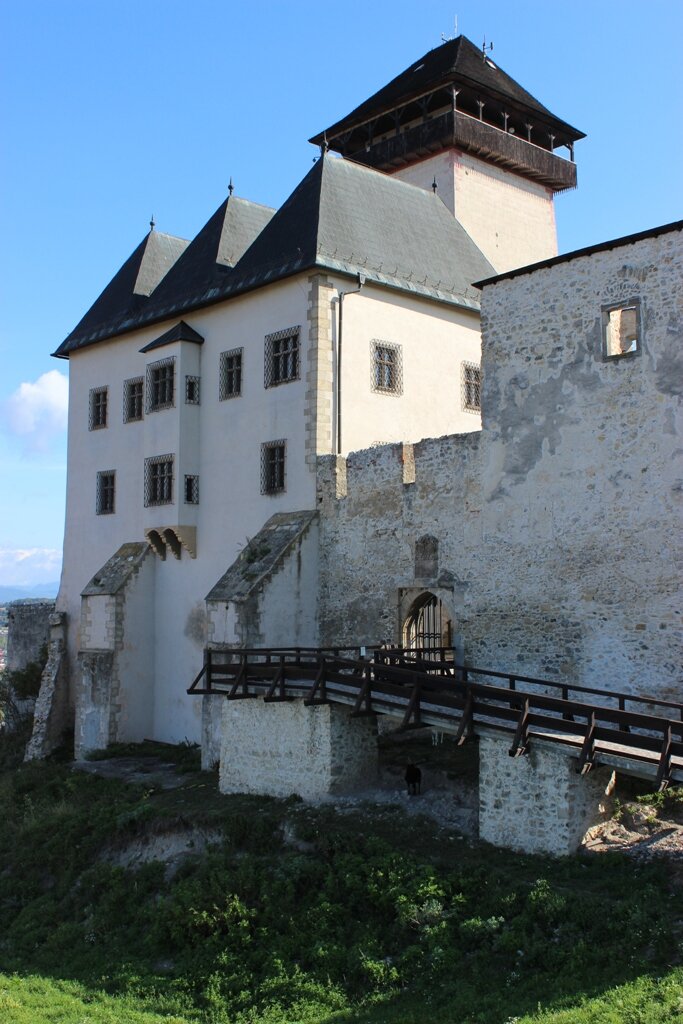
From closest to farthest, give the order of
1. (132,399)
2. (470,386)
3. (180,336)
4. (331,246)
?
(331,246) < (180,336) < (470,386) < (132,399)

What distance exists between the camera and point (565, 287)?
18.1 m

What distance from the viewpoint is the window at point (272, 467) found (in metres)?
23.1

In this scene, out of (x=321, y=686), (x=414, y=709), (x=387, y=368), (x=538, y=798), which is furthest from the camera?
(x=387, y=368)

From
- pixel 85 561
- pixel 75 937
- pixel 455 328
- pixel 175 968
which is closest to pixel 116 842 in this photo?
pixel 75 937

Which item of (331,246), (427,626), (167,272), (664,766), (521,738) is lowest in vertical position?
(664,766)

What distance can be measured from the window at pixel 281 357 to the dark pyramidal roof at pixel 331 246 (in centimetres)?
123

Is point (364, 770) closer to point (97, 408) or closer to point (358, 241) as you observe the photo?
point (358, 241)

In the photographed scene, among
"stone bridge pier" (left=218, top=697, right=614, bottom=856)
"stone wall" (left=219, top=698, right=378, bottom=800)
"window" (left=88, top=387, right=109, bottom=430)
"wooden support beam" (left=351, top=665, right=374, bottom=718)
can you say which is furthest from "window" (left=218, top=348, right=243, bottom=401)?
"wooden support beam" (left=351, top=665, right=374, bottom=718)

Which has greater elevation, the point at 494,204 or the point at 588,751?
the point at 494,204

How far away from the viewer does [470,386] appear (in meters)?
25.8

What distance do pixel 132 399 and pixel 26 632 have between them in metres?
8.57

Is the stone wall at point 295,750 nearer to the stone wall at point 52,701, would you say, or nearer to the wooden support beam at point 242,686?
the wooden support beam at point 242,686

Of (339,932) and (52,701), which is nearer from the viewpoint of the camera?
(339,932)

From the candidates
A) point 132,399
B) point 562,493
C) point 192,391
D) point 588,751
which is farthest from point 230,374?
point 588,751
